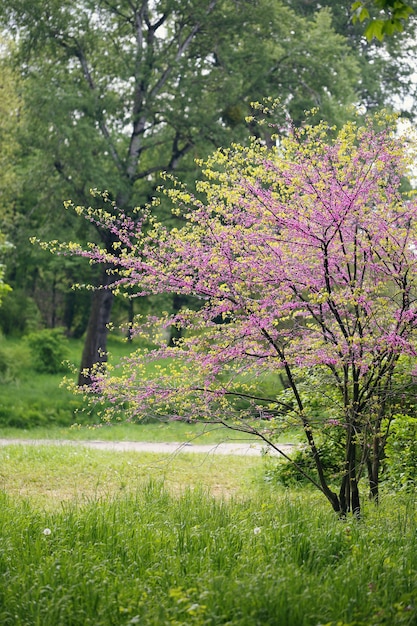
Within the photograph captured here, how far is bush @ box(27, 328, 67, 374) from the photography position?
20734 mm

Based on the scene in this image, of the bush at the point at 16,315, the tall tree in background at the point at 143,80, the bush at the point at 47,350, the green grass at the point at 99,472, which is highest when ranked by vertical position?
the tall tree in background at the point at 143,80

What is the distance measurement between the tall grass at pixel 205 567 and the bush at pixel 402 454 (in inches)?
74.8

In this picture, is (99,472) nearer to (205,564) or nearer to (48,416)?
(205,564)

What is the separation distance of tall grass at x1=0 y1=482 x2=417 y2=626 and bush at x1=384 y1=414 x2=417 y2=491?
74.8 inches

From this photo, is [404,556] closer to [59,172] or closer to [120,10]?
[59,172]

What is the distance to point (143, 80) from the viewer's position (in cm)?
1806

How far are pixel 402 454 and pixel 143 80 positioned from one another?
12429mm

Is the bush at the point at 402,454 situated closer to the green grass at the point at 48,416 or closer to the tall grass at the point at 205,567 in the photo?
the tall grass at the point at 205,567

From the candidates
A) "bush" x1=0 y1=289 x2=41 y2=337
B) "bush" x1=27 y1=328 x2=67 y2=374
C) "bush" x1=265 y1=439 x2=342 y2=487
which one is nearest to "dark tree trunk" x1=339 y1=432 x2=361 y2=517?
"bush" x1=265 y1=439 x2=342 y2=487

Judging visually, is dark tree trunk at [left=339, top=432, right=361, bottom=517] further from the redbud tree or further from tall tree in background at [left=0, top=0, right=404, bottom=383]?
tall tree in background at [left=0, top=0, right=404, bottom=383]

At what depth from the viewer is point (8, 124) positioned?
23.2 metres

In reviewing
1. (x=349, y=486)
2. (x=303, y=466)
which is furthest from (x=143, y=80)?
(x=349, y=486)

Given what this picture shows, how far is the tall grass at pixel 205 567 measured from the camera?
3939 millimetres

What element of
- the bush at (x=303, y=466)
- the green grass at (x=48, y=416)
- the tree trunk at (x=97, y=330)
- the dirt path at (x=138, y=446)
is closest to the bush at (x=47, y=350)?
the green grass at (x=48, y=416)
